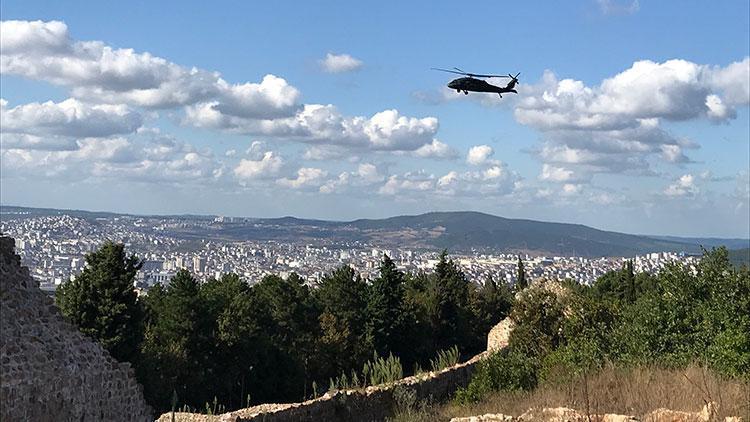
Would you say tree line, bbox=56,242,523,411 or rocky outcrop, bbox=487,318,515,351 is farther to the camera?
rocky outcrop, bbox=487,318,515,351

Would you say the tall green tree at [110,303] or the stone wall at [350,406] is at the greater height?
the tall green tree at [110,303]

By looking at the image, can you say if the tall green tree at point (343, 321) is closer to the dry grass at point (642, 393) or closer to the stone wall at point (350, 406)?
the stone wall at point (350, 406)

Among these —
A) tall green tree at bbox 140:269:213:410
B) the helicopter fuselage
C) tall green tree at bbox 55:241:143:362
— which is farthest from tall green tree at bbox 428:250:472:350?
the helicopter fuselage

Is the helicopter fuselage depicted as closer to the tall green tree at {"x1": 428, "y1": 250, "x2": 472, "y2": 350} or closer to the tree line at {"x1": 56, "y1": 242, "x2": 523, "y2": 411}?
the tree line at {"x1": 56, "y1": 242, "x2": 523, "y2": 411}

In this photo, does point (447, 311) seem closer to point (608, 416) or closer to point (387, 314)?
point (387, 314)

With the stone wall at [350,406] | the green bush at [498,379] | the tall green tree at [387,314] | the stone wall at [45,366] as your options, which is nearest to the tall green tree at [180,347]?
the stone wall at [350,406]

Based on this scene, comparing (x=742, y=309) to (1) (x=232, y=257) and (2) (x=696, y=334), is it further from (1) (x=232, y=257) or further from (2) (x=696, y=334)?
(1) (x=232, y=257)

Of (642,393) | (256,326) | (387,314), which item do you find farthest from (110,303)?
(387,314)

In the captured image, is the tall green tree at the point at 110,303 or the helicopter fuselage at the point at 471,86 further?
the tall green tree at the point at 110,303
